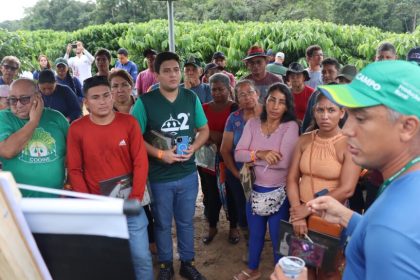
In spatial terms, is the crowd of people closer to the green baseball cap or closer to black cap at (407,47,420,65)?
Answer: the green baseball cap

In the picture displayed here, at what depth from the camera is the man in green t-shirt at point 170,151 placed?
306cm

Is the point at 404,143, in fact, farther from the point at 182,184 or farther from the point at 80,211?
the point at 182,184

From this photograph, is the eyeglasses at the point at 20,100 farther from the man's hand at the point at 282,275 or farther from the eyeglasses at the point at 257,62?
the eyeglasses at the point at 257,62

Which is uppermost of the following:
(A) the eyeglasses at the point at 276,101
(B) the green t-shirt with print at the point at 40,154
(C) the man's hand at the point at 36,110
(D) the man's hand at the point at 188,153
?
(C) the man's hand at the point at 36,110

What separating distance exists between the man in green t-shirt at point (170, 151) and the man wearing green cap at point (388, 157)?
203cm

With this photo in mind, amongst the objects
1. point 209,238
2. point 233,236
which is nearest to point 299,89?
point 233,236

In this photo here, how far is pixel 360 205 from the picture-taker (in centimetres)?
366

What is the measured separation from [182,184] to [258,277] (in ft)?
3.61

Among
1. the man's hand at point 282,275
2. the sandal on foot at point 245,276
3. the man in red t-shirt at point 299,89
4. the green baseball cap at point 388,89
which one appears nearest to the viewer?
the green baseball cap at point 388,89

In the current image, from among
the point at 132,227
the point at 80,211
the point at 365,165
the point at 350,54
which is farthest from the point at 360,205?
the point at 350,54

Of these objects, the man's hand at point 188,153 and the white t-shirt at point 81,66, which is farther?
the white t-shirt at point 81,66

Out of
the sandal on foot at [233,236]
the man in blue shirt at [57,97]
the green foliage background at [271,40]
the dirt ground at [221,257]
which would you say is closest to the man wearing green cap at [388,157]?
the dirt ground at [221,257]

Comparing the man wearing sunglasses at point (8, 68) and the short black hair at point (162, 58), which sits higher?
the short black hair at point (162, 58)

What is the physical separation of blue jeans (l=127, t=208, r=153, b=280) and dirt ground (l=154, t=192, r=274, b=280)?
808 mm
